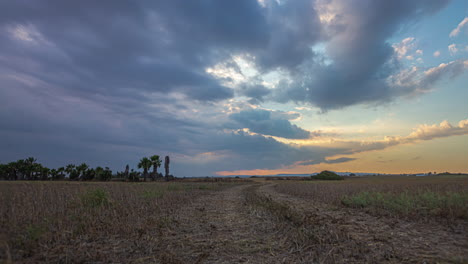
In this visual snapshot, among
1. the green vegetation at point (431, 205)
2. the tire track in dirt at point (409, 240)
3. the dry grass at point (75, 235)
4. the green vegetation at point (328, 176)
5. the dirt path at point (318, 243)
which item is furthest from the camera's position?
the green vegetation at point (328, 176)

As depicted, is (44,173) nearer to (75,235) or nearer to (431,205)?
(75,235)

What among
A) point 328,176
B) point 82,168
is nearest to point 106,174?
→ point 82,168

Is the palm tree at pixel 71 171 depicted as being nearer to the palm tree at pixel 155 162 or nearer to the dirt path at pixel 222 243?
the palm tree at pixel 155 162

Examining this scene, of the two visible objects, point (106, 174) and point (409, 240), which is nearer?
point (409, 240)

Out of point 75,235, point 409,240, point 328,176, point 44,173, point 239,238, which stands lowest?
point 328,176

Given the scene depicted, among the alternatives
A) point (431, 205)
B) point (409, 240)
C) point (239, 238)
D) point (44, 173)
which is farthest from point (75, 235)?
point (44, 173)

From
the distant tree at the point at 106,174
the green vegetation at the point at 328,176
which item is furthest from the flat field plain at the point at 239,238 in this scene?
the distant tree at the point at 106,174

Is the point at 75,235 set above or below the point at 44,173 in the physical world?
below

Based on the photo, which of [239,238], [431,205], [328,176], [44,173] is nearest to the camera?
[239,238]

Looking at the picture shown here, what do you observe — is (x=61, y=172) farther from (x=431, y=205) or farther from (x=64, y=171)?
(x=431, y=205)

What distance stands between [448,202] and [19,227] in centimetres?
1515

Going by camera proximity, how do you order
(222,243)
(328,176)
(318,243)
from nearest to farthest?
(318,243) → (222,243) → (328,176)

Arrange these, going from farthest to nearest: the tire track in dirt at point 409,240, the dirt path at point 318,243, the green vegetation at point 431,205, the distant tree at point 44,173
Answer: the distant tree at point 44,173 → the green vegetation at point 431,205 → the dirt path at point 318,243 → the tire track in dirt at point 409,240

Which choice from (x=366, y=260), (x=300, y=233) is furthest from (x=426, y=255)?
(x=300, y=233)
